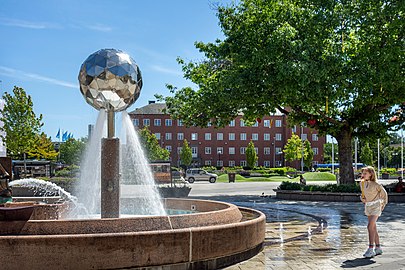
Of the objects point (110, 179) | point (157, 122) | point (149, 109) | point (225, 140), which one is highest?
point (149, 109)

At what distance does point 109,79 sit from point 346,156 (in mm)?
18568

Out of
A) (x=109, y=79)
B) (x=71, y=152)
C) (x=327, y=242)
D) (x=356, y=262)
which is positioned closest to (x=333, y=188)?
(x=327, y=242)

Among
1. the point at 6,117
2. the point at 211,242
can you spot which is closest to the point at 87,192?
the point at 211,242

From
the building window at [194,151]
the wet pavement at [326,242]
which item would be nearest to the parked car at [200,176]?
the wet pavement at [326,242]

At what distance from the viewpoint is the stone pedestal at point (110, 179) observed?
9.96 meters

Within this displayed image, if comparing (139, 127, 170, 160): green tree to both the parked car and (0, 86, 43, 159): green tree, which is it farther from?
(0, 86, 43, 159): green tree

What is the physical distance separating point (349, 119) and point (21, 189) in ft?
66.5

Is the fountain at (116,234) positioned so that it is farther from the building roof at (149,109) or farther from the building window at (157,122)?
the building roof at (149,109)

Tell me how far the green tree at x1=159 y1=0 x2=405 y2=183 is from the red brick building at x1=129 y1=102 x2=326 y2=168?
71496 mm

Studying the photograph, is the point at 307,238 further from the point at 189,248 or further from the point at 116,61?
the point at 116,61

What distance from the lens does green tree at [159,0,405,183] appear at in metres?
21.5

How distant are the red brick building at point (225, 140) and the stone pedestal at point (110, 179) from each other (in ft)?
287

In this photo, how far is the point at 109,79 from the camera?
991cm

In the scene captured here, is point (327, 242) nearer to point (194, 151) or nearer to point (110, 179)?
point (110, 179)
